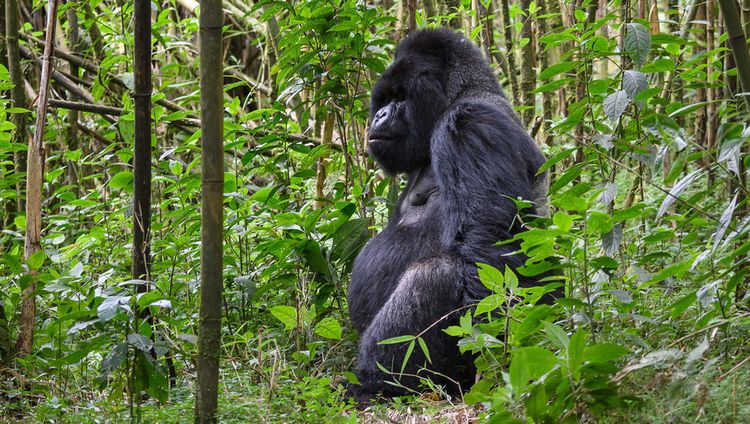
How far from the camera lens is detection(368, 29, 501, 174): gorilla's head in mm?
3990

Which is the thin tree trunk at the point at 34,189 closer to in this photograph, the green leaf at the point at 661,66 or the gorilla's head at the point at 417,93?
the gorilla's head at the point at 417,93

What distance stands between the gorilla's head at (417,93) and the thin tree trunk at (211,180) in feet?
6.77

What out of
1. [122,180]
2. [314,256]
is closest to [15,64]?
[122,180]

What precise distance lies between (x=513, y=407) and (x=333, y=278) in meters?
1.86

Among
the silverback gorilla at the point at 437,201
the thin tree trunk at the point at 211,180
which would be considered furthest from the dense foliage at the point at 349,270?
the thin tree trunk at the point at 211,180

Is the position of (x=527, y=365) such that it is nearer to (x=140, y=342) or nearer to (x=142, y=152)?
(x=140, y=342)

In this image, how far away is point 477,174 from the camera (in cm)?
341

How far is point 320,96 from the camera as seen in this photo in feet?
13.9

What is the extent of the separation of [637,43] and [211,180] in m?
1.60

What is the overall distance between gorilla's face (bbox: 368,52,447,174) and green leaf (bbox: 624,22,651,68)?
1.29 metres

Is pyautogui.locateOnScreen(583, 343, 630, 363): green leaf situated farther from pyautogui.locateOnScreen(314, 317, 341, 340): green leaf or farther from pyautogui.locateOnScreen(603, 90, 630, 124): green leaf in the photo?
pyautogui.locateOnScreen(314, 317, 341, 340): green leaf

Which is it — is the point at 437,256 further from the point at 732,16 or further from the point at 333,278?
the point at 732,16

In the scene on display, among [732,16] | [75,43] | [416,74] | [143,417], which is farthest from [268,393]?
[75,43]

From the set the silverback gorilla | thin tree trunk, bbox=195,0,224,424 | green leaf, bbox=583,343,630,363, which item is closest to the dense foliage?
green leaf, bbox=583,343,630,363
